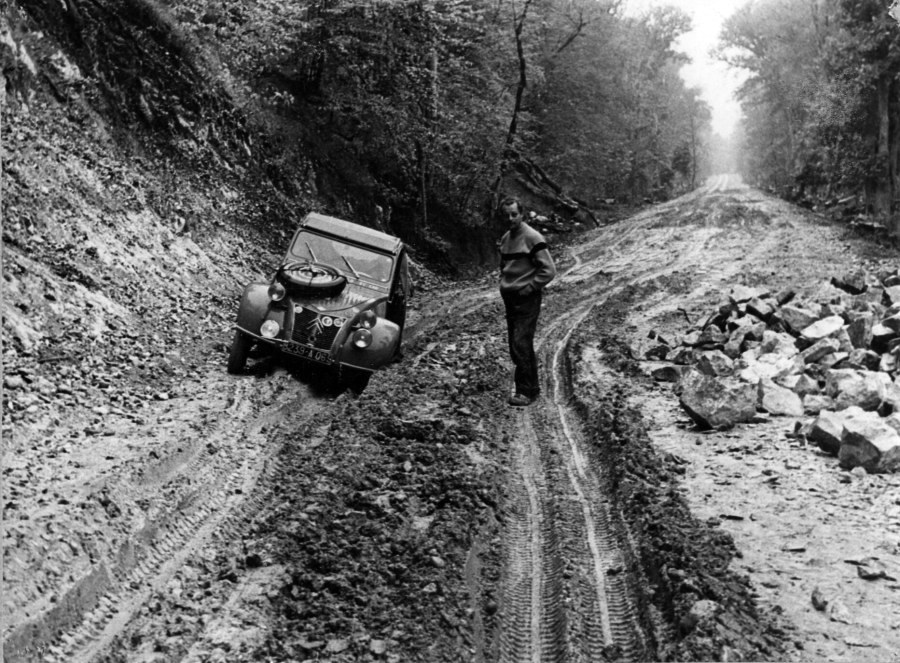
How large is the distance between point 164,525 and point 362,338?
3618 mm

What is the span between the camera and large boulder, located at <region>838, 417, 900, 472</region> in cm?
559

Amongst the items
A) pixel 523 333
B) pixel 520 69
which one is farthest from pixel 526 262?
pixel 520 69

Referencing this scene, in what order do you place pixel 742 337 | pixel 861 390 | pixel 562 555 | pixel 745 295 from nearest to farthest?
pixel 562 555
pixel 861 390
pixel 742 337
pixel 745 295

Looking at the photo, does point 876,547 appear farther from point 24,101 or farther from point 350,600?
point 24,101

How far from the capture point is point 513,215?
7523 millimetres

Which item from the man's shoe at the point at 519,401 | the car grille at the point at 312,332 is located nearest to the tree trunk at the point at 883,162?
the man's shoe at the point at 519,401

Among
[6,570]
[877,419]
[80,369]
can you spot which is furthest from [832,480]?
[80,369]

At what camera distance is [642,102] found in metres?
51.7

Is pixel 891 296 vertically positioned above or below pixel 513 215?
below

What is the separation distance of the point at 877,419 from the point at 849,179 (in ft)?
101

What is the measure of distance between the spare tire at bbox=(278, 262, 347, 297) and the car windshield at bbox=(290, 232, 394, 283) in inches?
21.0

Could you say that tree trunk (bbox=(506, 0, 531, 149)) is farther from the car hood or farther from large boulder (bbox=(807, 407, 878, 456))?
large boulder (bbox=(807, 407, 878, 456))

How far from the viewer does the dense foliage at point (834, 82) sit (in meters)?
25.7

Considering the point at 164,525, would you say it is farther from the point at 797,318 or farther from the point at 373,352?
the point at 797,318
